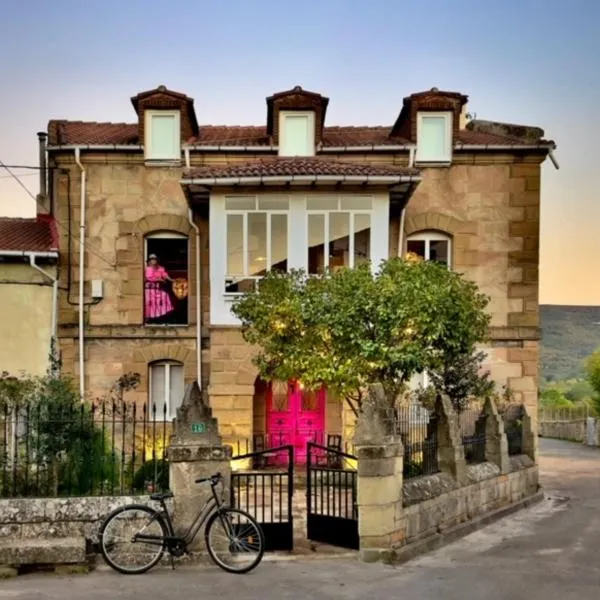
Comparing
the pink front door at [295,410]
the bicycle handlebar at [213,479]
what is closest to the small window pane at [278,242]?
the pink front door at [295,410]

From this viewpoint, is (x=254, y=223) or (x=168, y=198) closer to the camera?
(x=254, y=223)

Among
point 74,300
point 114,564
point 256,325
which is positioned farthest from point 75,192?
point 114,564

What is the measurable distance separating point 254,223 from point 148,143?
12.7 feet

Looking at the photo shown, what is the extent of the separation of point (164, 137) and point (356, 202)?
5570mm

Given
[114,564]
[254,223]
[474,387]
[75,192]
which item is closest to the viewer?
[114,564]

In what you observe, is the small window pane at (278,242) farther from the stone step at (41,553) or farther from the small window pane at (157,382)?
the stone step at (41,553)

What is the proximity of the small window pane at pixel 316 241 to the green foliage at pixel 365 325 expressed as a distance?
3118mm

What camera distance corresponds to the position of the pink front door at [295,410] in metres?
19.6

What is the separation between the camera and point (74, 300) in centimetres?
1970

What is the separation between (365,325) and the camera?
46.2 feet

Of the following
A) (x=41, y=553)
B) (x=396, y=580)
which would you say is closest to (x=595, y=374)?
(x=396, y=580)

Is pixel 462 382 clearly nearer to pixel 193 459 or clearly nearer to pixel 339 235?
pixel 339 235

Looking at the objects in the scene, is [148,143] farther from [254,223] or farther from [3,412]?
[3,412]

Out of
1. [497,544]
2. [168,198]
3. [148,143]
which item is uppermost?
[148,143]
